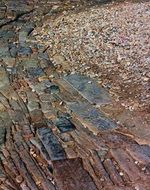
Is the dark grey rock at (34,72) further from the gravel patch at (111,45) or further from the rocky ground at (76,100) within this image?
the gravel patch at (111,45)

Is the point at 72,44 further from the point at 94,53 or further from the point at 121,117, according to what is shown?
the point at 121,117

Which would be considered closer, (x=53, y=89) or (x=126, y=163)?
(x=126, y=163)

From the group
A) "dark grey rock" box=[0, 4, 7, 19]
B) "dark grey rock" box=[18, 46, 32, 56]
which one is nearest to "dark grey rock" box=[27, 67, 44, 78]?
"dark grey rock" box=[18, 46, 32, 56]

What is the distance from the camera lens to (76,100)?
6.79 meters

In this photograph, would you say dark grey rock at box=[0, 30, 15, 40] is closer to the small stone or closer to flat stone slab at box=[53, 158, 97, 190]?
flat stone slab at box=[53, 158, 97, 190]

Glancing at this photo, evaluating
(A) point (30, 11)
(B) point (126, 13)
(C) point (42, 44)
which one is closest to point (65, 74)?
(C) point (42, 44)

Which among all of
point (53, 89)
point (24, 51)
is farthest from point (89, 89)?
point (24, 51)

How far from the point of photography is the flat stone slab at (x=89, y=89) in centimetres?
676

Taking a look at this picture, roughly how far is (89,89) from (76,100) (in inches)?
14.2

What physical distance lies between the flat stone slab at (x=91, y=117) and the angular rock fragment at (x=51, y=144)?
19.5 inches

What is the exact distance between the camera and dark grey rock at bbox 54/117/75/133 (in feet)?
19.9

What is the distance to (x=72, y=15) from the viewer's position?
411 inches

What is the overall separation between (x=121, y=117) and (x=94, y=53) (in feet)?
7.22

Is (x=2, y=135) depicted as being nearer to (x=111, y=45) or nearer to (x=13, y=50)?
(x=13, y=50)
